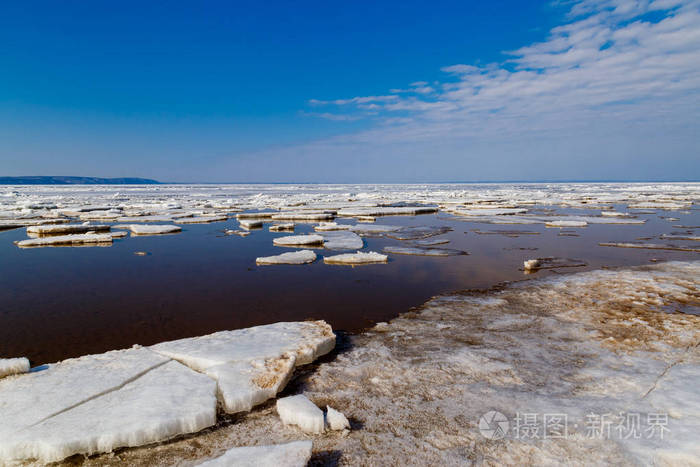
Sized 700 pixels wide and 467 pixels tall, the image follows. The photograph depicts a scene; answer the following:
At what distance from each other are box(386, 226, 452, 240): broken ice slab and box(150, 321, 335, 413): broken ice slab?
5.01 metres

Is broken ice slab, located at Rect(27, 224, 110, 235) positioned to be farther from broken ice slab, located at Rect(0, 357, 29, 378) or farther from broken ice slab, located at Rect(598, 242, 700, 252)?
broken ice slab, located at Rect(598, 242, 700, 252)

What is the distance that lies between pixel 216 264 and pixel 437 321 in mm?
3402

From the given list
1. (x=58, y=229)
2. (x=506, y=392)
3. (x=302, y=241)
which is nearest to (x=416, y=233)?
(x=302, y=241)

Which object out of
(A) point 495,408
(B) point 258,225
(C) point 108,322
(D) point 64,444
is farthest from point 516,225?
(D) point 64,444

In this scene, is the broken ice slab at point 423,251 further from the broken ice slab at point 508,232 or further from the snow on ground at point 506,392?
the snow on ground at point 506,392

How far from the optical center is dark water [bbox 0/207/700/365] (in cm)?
286

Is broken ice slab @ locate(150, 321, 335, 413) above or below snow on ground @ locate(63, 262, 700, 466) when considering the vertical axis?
above

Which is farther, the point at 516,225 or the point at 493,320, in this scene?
the point at 516,225

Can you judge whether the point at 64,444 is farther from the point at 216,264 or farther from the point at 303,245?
the point at 303,245

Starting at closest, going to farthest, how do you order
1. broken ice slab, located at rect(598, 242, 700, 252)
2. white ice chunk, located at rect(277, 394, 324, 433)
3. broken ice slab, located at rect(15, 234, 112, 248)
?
white ice chunk, located at rect(277, 394, 324, 433) → broken ice slab, located at rect(598, 242, 700, 252) → broken ice slab, located at rect(15, 234, 112, 248)

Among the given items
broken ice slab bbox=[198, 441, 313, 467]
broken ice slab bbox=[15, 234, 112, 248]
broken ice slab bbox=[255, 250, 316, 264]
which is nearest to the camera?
broken ice slab bbox=[198, 441, 313, 467]

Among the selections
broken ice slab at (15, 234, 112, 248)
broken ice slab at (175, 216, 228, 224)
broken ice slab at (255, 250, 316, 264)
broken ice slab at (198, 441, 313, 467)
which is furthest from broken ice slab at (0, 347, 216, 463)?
broken ice slab at (175, 216, 228, 224)

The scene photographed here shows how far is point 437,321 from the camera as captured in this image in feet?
9.71

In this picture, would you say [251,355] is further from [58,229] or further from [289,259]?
[58,229]
